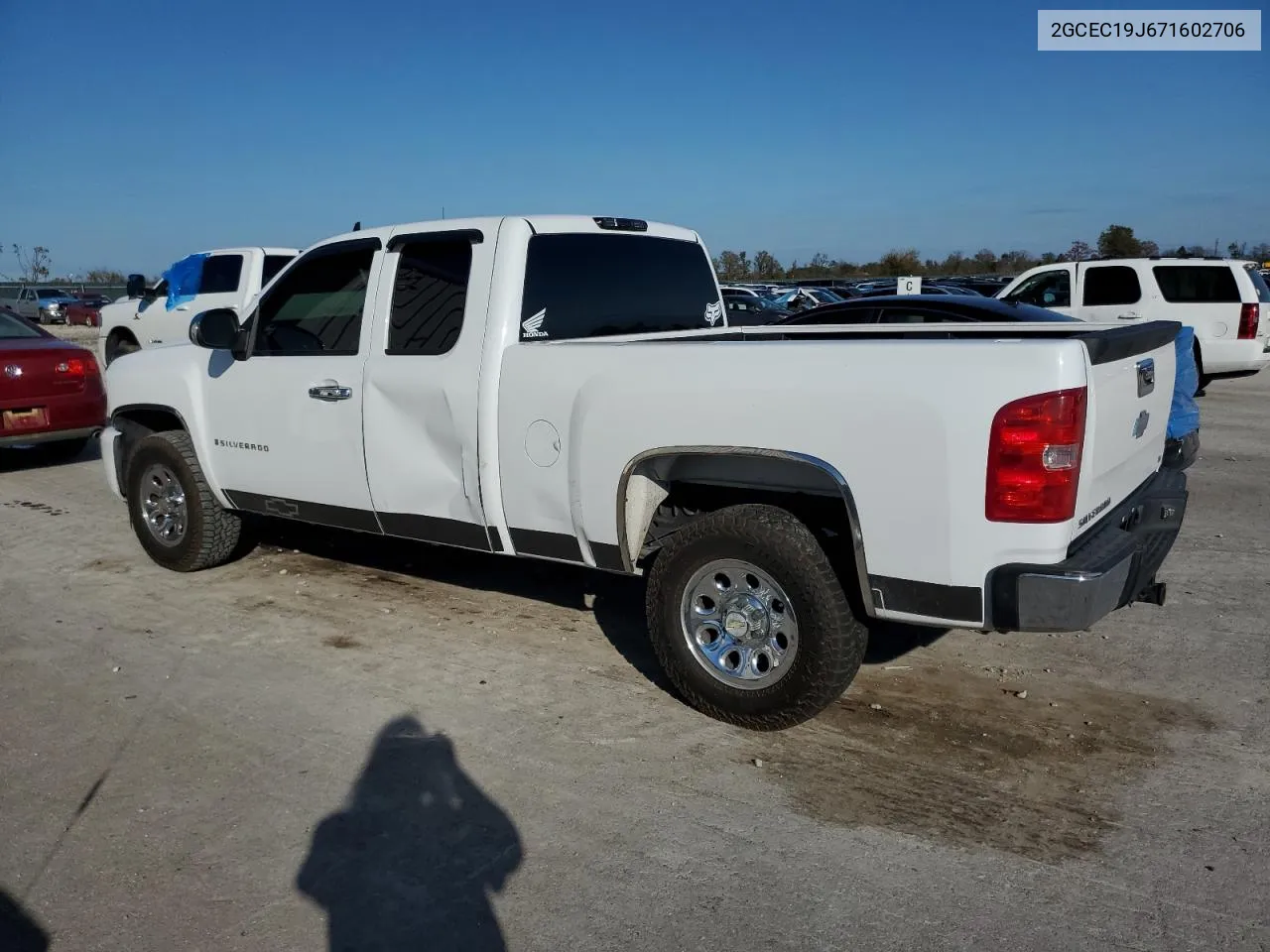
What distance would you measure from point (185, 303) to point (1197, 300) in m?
14.1

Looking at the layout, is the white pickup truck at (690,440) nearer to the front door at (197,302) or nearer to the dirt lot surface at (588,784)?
the dirt lot surface at (588,784)

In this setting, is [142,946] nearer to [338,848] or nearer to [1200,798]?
[338,848]

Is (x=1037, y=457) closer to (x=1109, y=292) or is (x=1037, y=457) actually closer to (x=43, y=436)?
(x=43, y=436)

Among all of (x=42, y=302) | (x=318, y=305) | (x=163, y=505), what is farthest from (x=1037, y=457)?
(x=42, y=302)

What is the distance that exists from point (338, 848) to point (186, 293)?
42.0ft

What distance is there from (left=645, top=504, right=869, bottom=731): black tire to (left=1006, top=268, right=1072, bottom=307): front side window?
38.7ft

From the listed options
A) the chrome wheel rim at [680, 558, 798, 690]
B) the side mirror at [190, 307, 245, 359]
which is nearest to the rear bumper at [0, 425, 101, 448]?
the side mirror at [190, 307, 245, 359]

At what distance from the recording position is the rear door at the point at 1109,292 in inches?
561

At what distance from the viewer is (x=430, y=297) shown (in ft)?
16.5

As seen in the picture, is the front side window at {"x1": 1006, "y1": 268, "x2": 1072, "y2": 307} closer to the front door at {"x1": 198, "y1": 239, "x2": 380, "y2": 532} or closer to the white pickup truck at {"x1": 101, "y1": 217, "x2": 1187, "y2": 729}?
the white pickup truck at {"x1": 101, "y1": 217, "x2": 1187, "y2": 729}

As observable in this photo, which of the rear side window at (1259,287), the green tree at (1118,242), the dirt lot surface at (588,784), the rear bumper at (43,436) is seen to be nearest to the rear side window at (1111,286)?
the rear side window at (1259,287)

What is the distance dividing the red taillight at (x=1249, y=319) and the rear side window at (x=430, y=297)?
12825 millimetres

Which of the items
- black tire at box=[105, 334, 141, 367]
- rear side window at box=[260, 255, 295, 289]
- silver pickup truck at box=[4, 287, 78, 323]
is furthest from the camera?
silver pickup truck at box=[4, 287, 78, 323]

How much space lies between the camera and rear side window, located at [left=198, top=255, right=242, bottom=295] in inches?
540
